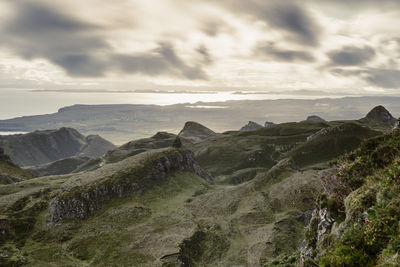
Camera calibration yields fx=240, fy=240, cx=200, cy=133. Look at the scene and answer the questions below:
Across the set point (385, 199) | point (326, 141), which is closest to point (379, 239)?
point (385, 199)

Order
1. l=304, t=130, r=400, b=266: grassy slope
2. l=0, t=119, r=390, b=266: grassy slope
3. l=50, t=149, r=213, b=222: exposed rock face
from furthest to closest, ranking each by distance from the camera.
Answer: l=50, t=149, r=213, b=222: exposed rock face
l=0, t=119, r=390, b=266: grassy slope
l=304, t=130, r=400, b=266: grassy slope

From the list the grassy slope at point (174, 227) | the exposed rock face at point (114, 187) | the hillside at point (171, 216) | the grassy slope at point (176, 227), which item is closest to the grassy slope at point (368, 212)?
the hillside at point (171, 216)

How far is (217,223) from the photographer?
2566 inches

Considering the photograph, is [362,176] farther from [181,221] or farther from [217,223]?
[181,221]

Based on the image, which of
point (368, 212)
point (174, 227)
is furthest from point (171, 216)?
point (368, 212)

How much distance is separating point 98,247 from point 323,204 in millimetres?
51855

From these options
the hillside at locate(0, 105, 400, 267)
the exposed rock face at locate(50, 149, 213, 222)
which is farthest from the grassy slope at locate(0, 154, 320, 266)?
the exposed rock face at locate(50, 149, 213, 222)

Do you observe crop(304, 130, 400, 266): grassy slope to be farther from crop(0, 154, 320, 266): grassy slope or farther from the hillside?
crop(0, 154, 320, 266): grassy slope

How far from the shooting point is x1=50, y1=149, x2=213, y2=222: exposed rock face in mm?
68750

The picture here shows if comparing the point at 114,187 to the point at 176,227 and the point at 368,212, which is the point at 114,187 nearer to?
the point at 176,227

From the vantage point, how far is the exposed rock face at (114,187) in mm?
68750

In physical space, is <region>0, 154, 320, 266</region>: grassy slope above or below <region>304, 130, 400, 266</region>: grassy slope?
below

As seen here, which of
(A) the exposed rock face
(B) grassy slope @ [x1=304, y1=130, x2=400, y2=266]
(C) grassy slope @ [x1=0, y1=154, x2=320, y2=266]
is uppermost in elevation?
(B) grassy slope @ [x1=304, y1=130, x2=400, y2=266]

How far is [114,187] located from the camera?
3095 inches
